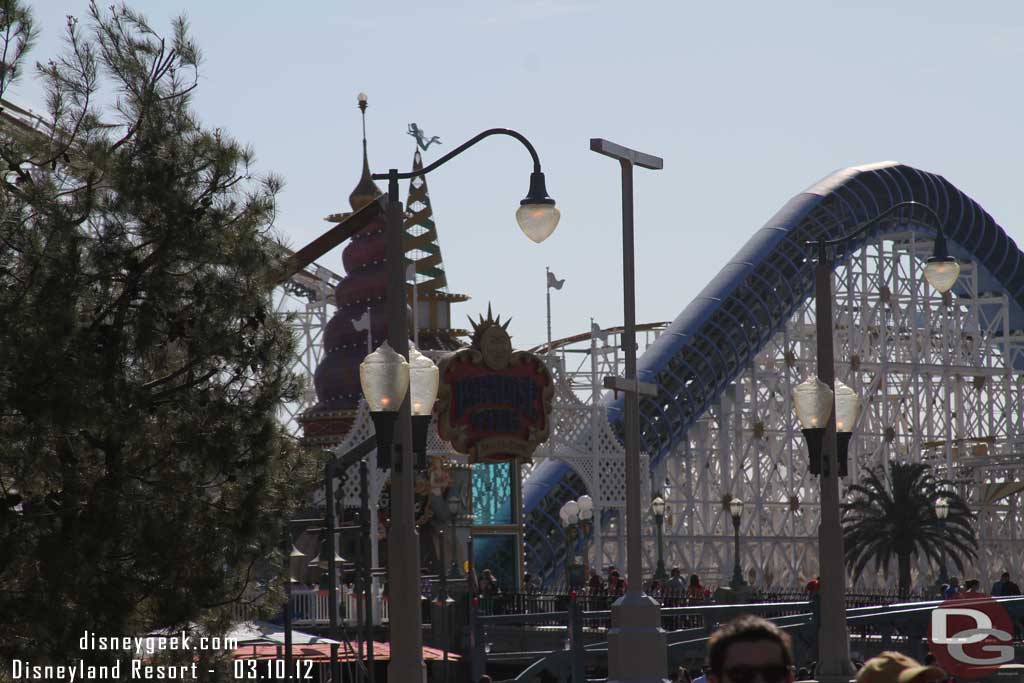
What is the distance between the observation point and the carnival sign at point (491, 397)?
33.0 m

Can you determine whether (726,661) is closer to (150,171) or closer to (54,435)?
(54,435)

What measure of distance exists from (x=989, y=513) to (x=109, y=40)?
47219 millimetres

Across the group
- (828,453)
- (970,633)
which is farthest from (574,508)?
(828,453)

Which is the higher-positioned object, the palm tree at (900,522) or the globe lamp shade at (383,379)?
the globe lamp shade at (383,379)

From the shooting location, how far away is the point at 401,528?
13188mm

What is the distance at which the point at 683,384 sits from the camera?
4994 centimetres

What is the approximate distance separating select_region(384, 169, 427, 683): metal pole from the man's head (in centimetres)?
765

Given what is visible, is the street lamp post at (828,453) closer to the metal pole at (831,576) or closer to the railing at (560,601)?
the metal pole at (831,576)

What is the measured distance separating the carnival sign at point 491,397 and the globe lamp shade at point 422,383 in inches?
716

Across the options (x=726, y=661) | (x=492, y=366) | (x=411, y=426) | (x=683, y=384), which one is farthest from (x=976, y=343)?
(x=726, y=661)

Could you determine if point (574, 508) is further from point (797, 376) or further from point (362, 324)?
point (797, 376)

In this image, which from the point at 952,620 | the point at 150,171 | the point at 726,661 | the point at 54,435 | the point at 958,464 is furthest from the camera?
the point at 958,464

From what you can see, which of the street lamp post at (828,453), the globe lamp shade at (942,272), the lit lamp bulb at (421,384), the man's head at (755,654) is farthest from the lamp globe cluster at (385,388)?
the globe lamp shade at (942,272)

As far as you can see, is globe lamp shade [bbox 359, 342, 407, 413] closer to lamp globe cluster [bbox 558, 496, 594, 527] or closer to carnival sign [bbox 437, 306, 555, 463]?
carnival sign [bbox 437, 306, 555, 463]
